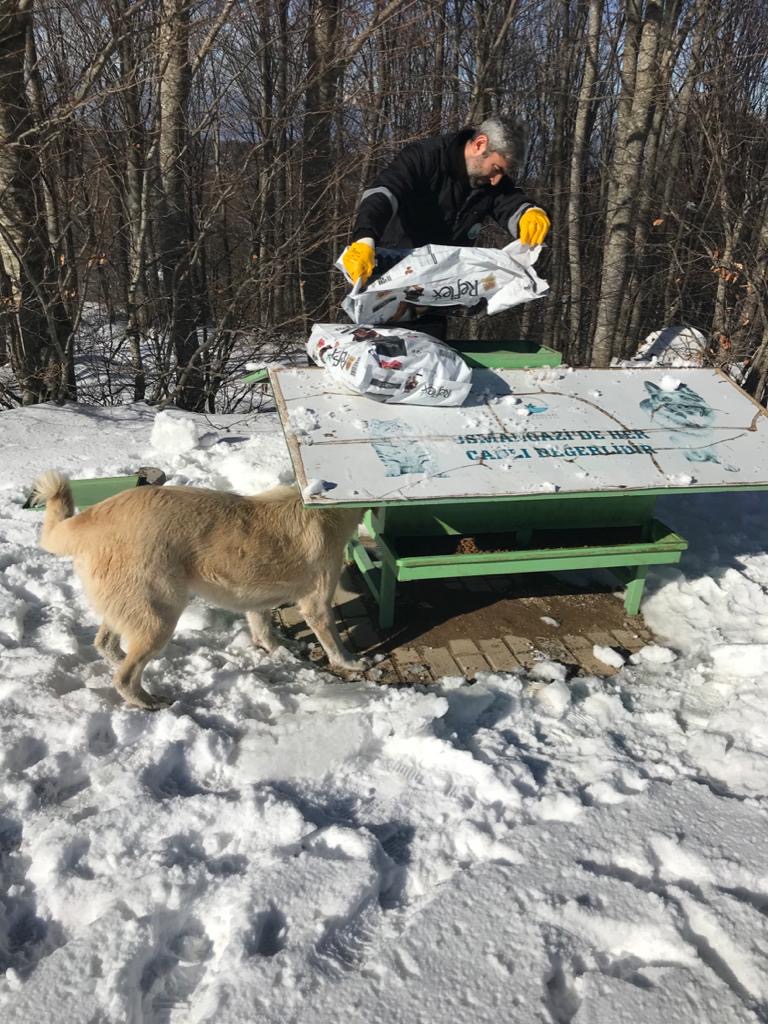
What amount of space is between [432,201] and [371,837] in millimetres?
3693

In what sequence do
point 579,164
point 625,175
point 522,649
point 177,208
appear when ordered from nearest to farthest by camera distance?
1. point 522,649
2. point 177,208
3. point 625,175
4. point 579,164

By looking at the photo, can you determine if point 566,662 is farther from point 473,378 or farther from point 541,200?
point 541,200

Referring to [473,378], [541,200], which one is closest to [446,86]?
[541,200]

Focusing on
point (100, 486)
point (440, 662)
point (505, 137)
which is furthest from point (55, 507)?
point (505, 137)

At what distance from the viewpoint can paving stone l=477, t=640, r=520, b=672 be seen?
140 inches

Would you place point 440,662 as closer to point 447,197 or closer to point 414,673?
point 414,673

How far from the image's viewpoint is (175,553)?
2869 millimetres

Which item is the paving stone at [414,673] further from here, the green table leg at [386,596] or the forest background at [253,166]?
the forest background at [253,166]

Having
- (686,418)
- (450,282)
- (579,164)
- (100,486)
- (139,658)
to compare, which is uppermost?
(579,164)

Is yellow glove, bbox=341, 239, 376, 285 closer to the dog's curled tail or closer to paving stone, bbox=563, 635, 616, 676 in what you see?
the dog's curled tail

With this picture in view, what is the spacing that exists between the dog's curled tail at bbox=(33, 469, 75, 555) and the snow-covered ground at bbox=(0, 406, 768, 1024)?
25.4 inches

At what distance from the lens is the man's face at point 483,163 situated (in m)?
4.05

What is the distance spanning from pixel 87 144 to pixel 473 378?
17.0 feet

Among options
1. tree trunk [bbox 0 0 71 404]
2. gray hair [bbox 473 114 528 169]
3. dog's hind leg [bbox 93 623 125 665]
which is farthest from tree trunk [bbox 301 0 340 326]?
dog's hind leg [bbox 93 623 125 665]
